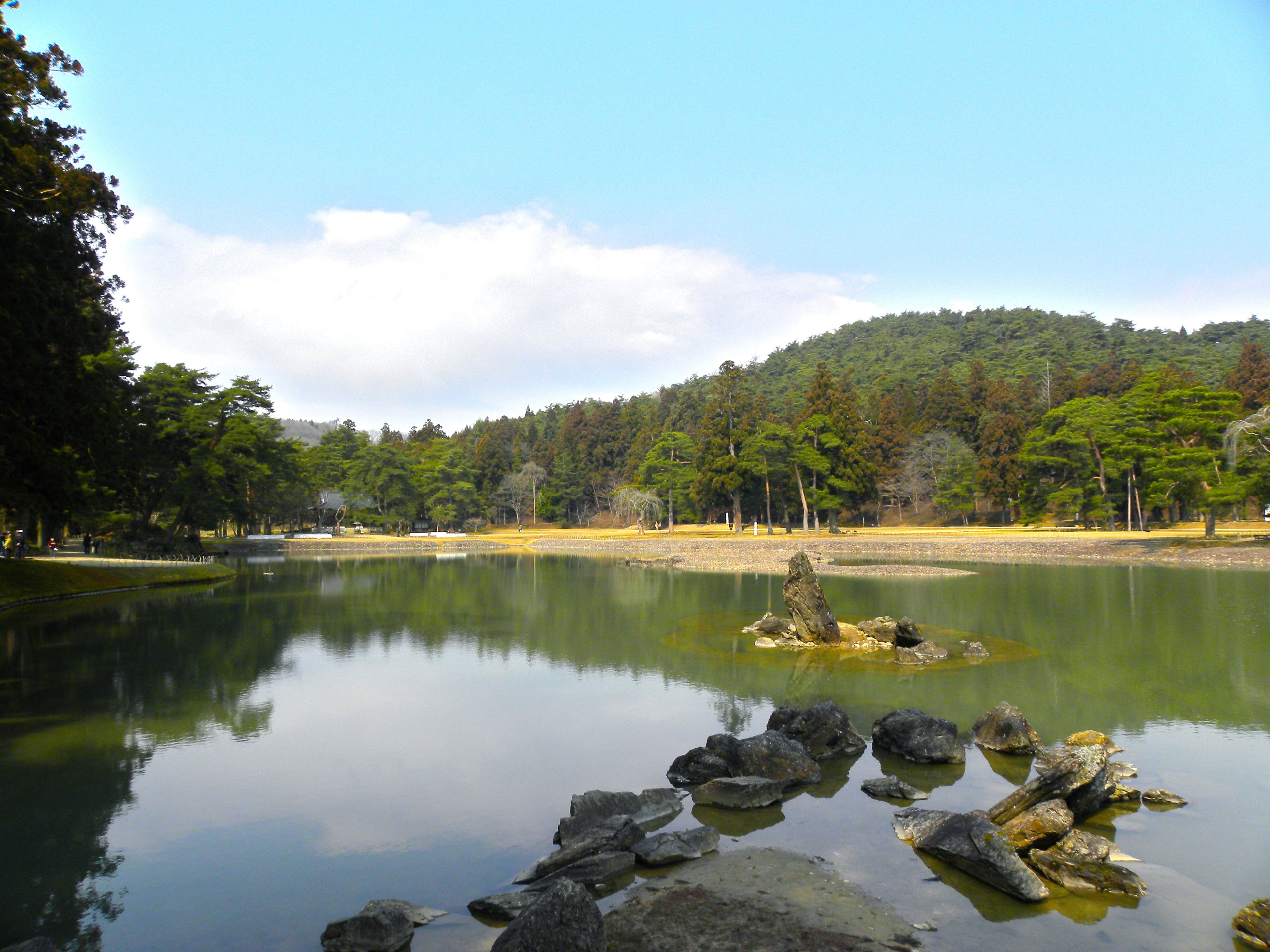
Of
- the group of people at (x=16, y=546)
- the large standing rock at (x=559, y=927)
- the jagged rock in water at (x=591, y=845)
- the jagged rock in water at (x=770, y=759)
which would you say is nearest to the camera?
the large standing rock at (x=559, y=927)

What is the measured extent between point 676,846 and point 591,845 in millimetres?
648

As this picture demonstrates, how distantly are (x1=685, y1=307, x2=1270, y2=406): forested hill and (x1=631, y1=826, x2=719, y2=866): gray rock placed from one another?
66.3m

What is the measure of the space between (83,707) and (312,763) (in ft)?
14.2

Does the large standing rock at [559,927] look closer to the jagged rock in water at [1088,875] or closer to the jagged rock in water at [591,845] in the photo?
the jagged rock in water at [591,845]

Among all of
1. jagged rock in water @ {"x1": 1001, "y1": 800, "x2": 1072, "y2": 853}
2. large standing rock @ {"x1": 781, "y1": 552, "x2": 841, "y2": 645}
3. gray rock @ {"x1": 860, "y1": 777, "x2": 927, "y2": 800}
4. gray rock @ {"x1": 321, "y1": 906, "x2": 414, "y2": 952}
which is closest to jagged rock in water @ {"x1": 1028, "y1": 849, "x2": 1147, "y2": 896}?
jagged rock in water @ {"x1": 1001, "y1": 800, "x2": 1072, "y2": 853}

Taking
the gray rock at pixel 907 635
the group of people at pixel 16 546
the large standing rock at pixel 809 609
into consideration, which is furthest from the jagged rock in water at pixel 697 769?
the group of people at pixel 16 546

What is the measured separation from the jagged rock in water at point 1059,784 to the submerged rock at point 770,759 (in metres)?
1.71

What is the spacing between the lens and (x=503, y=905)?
4922mm

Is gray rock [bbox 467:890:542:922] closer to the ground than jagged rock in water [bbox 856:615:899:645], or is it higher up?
closer to the ground

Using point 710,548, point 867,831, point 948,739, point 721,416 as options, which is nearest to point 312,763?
point 867,831

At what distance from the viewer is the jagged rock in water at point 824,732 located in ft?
26.9

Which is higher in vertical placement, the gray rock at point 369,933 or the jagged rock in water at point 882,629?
the jagged rock in water at point 882,629

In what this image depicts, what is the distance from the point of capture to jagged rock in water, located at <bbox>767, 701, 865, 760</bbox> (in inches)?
323

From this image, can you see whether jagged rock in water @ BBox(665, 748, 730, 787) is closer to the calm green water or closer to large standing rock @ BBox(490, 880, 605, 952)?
the calm green water
